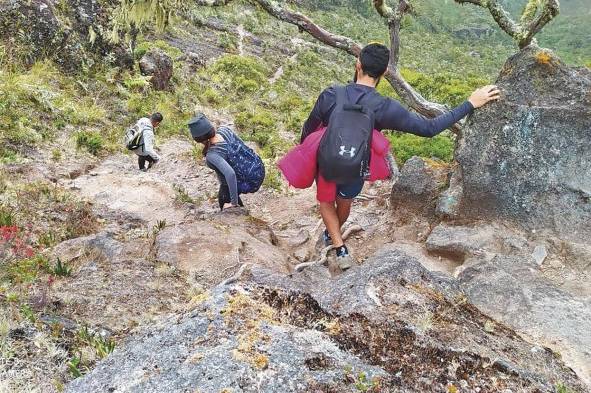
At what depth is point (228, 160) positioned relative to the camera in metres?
6.11

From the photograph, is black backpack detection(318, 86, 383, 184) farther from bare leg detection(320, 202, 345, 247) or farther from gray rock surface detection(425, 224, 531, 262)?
gray rock surface detection(425, 224, 531, 262)

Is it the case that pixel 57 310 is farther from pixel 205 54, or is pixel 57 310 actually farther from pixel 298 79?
pixel 298 79

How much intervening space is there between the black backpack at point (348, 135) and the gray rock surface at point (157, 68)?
12240mm

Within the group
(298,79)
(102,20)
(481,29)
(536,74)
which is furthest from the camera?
(481,29)

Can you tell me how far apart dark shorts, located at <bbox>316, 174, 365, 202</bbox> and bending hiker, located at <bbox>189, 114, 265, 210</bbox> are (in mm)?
1713

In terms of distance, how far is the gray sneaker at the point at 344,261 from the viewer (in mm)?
4527

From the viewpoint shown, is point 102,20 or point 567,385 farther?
point 102,20

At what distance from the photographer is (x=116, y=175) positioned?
9094 mm

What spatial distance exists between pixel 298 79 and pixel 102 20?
57.6 feet

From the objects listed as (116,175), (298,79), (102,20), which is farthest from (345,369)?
(298,79)

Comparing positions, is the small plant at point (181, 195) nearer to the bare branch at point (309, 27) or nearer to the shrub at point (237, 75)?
the bare branch at point (309, 27)

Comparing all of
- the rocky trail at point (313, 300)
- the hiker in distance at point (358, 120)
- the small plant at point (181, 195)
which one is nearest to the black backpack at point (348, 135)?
the hiker in distance at point (358, 120)

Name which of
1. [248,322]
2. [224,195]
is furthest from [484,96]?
[224,195]

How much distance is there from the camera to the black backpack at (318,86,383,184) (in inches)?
156
